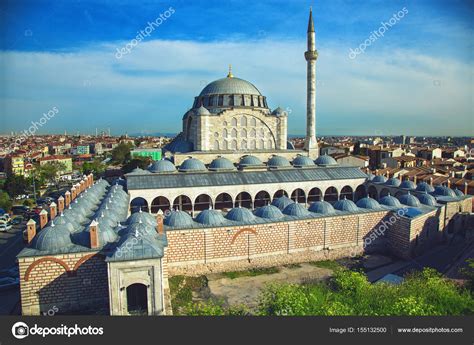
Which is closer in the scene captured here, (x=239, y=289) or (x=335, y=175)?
(x=239, y=289)

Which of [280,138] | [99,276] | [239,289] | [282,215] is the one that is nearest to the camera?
[99,276]

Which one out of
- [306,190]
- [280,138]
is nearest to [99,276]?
[306,190]

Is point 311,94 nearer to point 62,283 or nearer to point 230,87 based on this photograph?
point 230,87

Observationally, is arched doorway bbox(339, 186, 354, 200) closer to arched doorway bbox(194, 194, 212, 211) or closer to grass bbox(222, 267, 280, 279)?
arched doorway bbox(194, 194, 212, 211)

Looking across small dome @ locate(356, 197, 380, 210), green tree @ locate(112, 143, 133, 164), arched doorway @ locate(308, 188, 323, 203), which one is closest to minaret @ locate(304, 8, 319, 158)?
arched doorway @ locate(308, 188, 323, 203)

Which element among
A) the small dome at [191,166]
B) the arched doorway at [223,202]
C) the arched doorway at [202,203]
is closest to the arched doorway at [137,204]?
the small dome at [191,166]

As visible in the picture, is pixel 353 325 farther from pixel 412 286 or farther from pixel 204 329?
pixel 412 286

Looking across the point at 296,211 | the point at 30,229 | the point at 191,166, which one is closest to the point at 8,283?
the point at 30,229
